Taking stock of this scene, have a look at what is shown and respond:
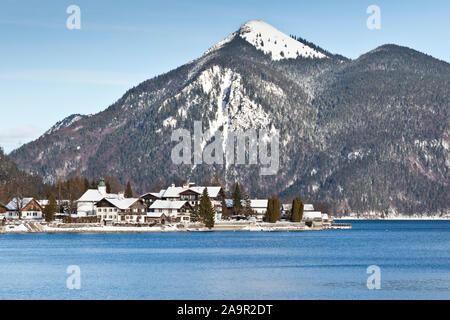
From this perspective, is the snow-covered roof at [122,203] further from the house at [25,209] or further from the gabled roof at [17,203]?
the gabled roof at [17,203]

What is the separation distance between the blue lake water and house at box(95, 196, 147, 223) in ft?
187

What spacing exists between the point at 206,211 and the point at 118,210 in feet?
70.0

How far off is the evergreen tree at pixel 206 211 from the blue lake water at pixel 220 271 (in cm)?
4265

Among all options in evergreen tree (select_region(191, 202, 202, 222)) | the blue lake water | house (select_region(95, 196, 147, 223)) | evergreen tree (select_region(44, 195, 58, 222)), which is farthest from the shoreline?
the blue lake water

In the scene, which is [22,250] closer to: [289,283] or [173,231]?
[289,283]

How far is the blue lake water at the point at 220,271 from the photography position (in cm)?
7069

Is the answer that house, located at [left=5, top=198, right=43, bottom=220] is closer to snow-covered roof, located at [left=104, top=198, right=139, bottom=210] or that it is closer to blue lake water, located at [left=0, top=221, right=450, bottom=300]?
snow-covered roof, located at [left=104, top=198, right=139, bottom=210]

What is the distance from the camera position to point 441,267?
95.6 m

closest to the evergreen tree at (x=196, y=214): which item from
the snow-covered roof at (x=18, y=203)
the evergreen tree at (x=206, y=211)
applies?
the evergreen tree at (x=206, y=211)

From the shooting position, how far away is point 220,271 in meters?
88.6

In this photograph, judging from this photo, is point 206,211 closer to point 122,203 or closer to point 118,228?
point 118,228

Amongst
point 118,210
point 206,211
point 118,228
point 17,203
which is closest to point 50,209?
point 118,228
